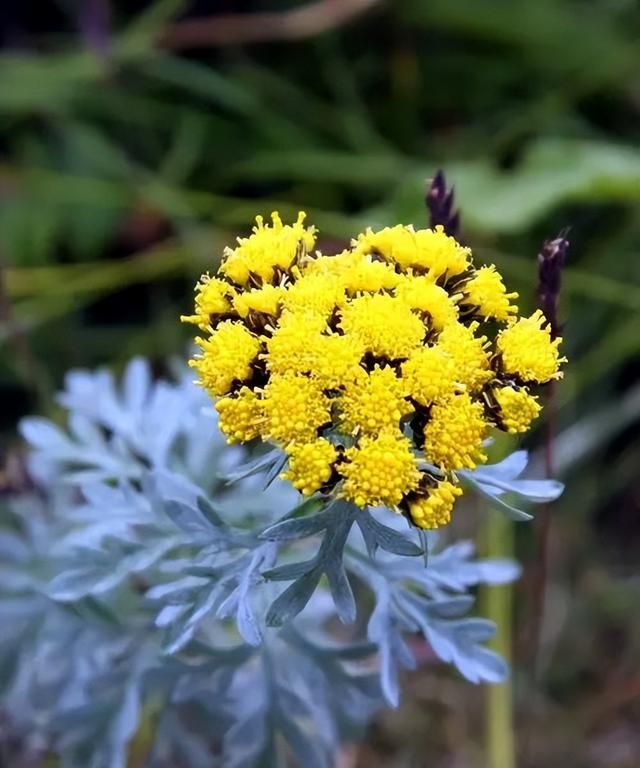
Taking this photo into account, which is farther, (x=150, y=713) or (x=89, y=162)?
(x=89, y=162)

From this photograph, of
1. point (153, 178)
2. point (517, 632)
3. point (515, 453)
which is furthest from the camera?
point (153, 178)

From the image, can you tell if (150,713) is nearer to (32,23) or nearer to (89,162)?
(89,162)

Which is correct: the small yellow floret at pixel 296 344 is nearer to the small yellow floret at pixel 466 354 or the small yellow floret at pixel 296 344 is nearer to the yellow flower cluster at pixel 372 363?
the yellow flower cluster at pixel 372 363

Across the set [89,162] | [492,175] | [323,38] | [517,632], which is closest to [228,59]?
[323,38]

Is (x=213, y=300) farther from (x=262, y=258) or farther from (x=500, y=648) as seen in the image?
(x=500, y=648)

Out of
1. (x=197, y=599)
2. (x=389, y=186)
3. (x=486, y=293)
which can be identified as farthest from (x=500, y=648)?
(x=389, y=186)

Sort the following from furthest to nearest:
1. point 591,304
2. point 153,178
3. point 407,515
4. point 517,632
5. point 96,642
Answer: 1. point 153,178
2. point 591,304
3. point 517,632
4. point 96,642
5. point 407,515

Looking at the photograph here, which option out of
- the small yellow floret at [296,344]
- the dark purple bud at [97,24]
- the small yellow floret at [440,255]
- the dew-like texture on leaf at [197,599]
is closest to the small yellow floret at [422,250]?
the small yellow floret at [440,255]
